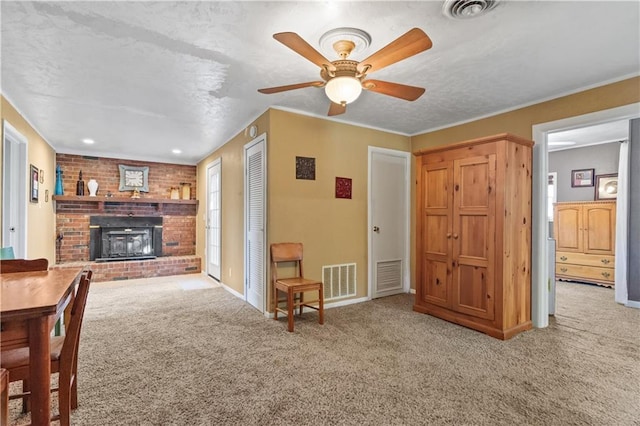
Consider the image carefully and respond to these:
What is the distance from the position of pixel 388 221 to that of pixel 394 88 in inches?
99.1

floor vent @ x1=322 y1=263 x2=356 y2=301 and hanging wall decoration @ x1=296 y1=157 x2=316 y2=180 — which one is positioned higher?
hanging wall decoration @ x1=296 y1=157 x2=316 y2=180

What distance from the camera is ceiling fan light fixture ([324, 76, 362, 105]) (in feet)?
6.83

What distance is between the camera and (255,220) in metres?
3.93

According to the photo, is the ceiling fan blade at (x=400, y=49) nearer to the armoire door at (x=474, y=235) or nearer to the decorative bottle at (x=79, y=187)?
the armoire door at (x=474, y=235)

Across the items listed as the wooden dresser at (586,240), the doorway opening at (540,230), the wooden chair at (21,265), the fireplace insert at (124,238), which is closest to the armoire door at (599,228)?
the wooden dresser at (586,240)

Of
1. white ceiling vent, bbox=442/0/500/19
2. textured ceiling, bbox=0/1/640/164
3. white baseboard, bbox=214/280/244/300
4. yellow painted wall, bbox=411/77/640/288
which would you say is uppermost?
textured ceiling, bbox=0/1/640/164

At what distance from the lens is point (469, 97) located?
3.29 metres

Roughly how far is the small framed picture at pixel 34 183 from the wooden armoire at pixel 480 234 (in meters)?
4.96

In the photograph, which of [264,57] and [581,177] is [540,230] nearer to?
[264,57]

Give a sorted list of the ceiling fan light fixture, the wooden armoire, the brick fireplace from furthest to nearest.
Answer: the brick fireplace < the wooden armoire < the ceiling fan light fixture

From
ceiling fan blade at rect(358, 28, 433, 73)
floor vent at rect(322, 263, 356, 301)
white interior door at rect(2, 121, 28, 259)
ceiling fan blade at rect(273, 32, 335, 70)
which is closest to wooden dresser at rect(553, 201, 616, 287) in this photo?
floor vent at rect(322, 263, 356, 301)

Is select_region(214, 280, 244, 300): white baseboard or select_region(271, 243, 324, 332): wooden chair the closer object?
select_region(271, 243, 324, 332): wooden chair

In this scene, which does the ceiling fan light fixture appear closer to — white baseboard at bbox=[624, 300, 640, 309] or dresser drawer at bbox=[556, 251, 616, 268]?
white baseboard at bbox=[624, 300, 640, 309]

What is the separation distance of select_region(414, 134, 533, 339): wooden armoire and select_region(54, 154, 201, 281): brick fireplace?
4.85 m
